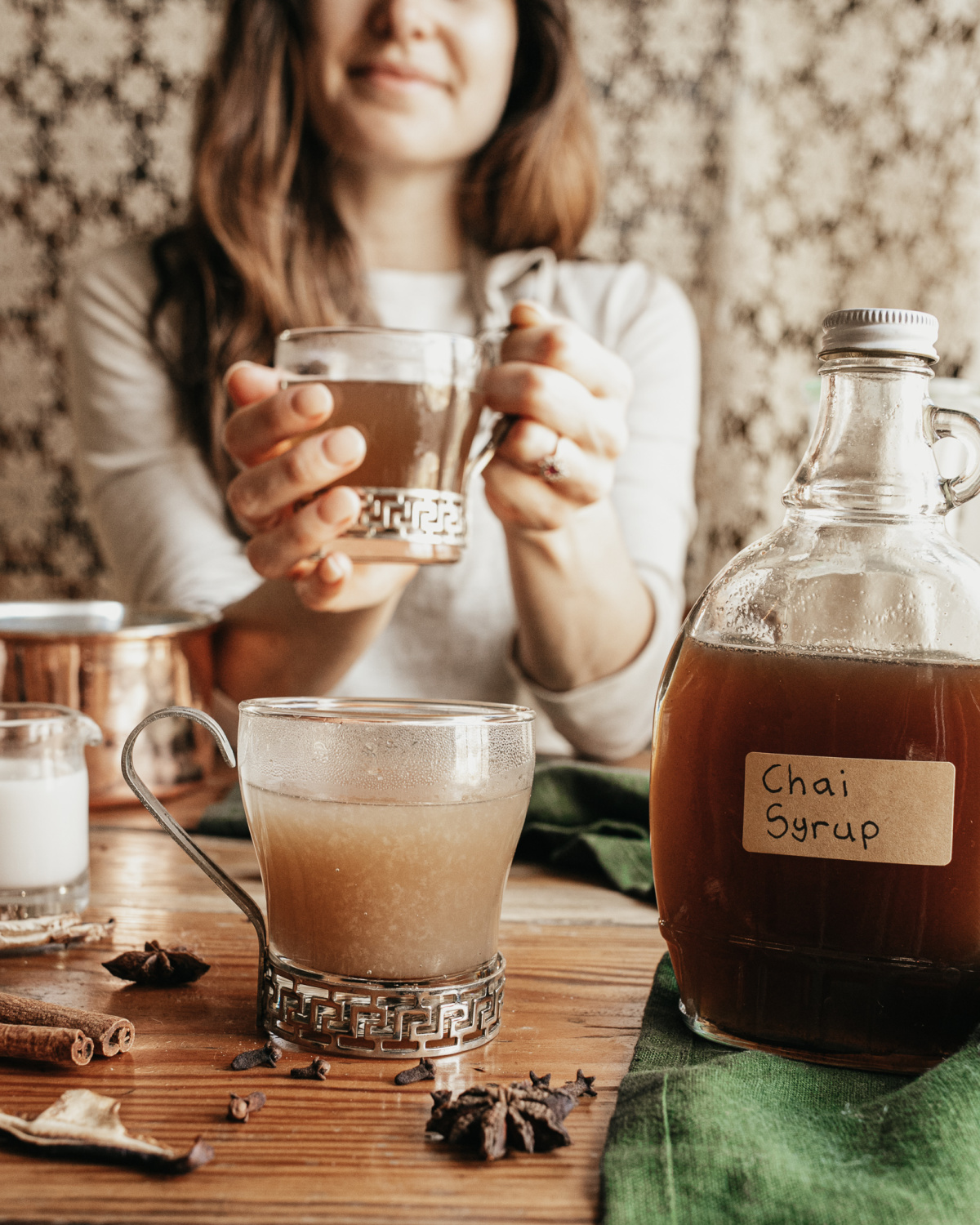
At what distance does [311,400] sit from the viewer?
1.03 meters

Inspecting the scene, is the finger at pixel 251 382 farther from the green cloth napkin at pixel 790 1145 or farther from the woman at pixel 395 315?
the green cloth napkin at pixel 790 1145

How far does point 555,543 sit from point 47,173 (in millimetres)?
1764

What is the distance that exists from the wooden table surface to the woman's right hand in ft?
1.16

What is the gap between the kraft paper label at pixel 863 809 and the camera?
23.5 inches

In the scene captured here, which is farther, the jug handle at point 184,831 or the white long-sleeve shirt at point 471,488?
the white long-sleeve shirt at point 471,488

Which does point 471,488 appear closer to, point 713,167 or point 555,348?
point 555,348

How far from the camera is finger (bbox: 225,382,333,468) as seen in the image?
1034 millimetres

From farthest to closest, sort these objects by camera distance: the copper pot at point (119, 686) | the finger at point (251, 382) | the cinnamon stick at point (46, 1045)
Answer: the copper pot at point (119, 686)
the finger at point (251, 382)
the cinnamon stick at point (46, 1045)

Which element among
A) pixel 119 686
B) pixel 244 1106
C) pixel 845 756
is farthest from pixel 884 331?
pixel 119 686

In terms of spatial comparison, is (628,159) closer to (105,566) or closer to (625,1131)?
(105,566)

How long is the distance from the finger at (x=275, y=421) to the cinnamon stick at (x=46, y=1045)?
0.59 meters

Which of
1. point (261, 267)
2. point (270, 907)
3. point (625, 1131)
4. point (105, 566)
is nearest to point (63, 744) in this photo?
point (270, 907)

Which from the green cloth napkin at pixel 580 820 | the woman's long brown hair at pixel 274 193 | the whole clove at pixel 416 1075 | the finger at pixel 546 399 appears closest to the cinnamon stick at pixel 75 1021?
the whole clove at pixel 416 1075

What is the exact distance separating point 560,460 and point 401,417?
0.79 ft
